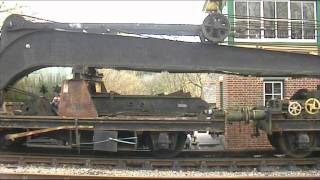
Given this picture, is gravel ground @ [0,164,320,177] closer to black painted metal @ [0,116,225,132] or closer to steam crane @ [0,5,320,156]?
steam crane @ [0,5,320,156]

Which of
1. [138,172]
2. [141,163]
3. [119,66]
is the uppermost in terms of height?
[119,66]

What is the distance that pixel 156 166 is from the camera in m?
10.7

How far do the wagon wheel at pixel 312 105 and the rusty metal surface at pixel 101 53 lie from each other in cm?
108

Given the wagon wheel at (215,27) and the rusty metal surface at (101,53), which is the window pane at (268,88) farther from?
the wagon wheel at (215,27)

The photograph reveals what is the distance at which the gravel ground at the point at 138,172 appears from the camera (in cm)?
996

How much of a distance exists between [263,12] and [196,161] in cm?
1011

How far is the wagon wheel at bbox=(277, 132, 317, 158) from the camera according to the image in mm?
11555

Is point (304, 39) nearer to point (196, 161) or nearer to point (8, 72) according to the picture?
point (196, 161)

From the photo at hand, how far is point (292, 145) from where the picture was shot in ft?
38.1

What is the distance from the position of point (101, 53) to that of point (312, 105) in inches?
200

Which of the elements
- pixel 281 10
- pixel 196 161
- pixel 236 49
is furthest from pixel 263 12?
pixel 196 161

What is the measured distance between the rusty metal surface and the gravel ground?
2268 millimetres

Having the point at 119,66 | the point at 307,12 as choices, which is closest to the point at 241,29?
the point at 119,66

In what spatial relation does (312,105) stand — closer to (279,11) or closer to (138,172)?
(138,172)
